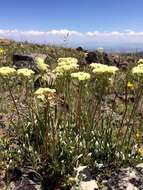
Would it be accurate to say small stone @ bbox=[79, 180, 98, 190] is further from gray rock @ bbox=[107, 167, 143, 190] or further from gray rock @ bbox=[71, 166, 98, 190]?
gray rock @ bbox=[107, 167, 143, 190]

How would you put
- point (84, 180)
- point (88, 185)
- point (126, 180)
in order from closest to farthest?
1. point (126, 180)
2. point (88, 185)
3. point (84, 180)

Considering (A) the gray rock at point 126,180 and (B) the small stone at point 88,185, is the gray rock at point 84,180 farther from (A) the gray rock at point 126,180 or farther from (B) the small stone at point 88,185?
(A) the gray rock at point 126,180

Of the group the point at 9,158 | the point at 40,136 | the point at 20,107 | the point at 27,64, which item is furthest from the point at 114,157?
the point at 27,64

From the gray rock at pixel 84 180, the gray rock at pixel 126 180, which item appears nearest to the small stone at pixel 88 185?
the gray rock at pixel 84 180

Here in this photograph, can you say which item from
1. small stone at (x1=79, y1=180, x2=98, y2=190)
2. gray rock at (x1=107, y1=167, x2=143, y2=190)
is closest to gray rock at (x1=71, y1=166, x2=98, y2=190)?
small stone at (x1=79, y1=180, x2=98, y2=190)

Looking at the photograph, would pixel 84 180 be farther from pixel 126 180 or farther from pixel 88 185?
pixel 126 180

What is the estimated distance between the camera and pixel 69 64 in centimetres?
777

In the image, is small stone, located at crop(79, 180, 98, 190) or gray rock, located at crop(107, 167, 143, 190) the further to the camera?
small stone, located at crop(79, 180, 98, 190)

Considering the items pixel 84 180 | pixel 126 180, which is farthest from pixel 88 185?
pixel 126 180

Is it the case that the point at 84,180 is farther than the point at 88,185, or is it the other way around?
the point at 84,180

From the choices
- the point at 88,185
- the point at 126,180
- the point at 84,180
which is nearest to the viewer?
the point at 126,180

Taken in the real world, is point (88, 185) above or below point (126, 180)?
below

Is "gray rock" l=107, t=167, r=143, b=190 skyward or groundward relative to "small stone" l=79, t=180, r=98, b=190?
skyward

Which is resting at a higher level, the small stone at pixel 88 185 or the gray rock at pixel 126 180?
the gray rock at pixel 126 180
